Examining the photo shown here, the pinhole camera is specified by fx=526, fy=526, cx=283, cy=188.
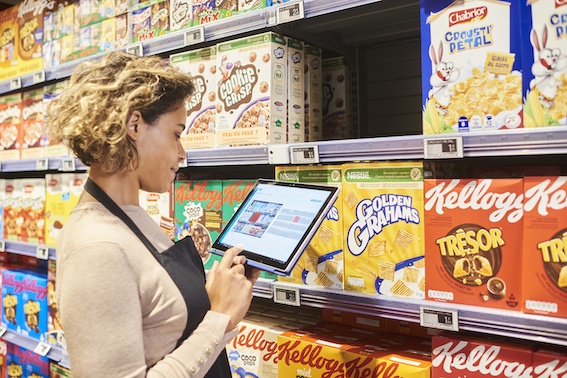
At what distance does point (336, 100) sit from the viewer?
7.24 ft

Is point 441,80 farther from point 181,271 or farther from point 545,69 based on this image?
point 181,271

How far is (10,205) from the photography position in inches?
119

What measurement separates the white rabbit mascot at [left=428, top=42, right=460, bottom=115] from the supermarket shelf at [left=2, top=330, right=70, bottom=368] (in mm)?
2177

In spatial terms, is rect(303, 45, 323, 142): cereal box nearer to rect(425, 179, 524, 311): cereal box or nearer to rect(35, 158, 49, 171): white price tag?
rect(425, 179, 524, 311): cereal box

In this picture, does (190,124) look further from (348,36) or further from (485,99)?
(485,99)

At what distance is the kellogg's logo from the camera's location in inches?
56.2

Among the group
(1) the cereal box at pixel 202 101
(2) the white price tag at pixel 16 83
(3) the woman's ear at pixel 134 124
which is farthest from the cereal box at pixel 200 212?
(2) the white price tag at pixel 16 83

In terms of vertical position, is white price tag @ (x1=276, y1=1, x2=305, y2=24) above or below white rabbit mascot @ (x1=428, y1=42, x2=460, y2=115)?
above

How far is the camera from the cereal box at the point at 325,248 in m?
1.71

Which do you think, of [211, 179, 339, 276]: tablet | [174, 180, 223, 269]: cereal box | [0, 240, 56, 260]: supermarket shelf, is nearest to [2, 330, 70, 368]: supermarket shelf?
[0, 240, 56, 260]: supermarket shelf

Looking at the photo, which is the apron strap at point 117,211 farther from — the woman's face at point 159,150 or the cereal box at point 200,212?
the cereal box at point 200,212

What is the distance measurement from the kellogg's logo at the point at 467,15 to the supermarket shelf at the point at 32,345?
233 centimetres

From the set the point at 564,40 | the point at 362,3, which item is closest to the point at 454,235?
the point at 564,40

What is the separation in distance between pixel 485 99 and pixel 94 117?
100cm
